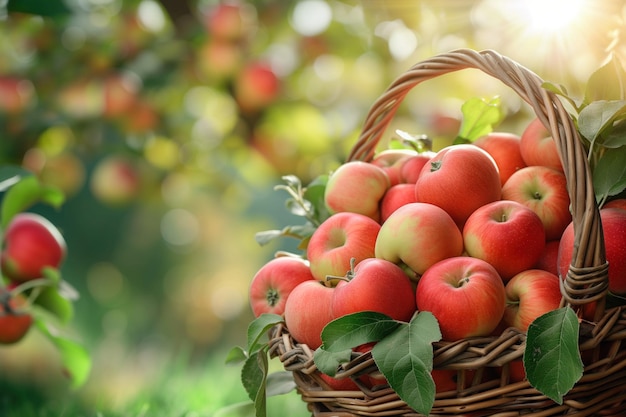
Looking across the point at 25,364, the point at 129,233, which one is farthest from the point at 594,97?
the point at 129,233

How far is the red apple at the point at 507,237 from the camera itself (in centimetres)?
60

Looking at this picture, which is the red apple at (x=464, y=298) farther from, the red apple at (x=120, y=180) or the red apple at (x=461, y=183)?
the red apple at (x=120, y=180)

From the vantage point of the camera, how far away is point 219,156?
1848mm

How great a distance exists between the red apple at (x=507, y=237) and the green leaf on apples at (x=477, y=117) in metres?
0.23

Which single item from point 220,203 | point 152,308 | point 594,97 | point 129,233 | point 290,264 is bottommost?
point 152,308

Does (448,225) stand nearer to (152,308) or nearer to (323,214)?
(323,214)

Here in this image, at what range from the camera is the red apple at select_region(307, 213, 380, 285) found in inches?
26.0

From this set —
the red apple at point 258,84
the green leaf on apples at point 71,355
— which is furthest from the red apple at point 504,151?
the red apple at point 258,84

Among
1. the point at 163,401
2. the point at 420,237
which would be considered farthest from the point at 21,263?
the point at 420,237

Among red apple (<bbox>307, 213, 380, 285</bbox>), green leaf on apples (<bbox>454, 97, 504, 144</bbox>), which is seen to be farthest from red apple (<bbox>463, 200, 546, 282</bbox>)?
green leaf on apples (<bbox>454, 97, 504, 144</bbox>)

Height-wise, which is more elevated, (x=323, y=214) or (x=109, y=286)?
(x=323, y=214)

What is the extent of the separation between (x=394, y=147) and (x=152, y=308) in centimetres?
175

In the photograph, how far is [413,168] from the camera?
29.7 inches

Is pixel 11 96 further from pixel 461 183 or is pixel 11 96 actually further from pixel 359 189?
pixel 461 183
